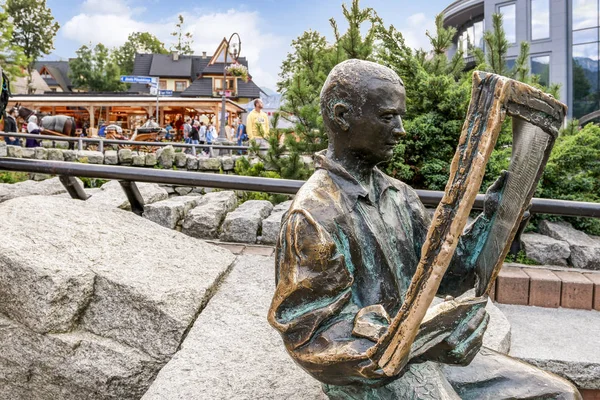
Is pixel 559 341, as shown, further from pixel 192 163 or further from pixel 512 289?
pixel 192 163

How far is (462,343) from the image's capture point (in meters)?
1.23

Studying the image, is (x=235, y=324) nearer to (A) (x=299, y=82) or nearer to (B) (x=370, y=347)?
(B) (x=370, y=347)

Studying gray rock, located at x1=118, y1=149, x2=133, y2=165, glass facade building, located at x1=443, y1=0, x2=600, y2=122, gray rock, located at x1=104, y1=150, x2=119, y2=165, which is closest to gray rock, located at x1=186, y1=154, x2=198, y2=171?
gray rock, located at x1=118, y1=149, x2=133, y2=165

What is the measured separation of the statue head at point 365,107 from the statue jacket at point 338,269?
10 centimetres

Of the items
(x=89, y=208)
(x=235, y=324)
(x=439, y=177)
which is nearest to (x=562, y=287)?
(x=439, y=177)

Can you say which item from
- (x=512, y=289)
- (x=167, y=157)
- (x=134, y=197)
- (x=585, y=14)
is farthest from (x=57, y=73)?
(x=512, y=289)

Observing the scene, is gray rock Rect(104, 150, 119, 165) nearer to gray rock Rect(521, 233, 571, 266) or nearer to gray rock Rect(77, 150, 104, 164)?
gray rock Rect(77, 150, 104, 164)

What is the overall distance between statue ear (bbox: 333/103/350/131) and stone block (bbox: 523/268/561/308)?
2143 mm

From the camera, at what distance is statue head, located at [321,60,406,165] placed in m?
1.34

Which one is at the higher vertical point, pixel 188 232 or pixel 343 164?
pixel 343 164

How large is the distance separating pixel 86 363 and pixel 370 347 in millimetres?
1593

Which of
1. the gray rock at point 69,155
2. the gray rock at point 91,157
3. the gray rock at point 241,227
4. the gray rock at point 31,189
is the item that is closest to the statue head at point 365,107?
the gray rock at point 241,227

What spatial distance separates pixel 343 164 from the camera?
1.46 m

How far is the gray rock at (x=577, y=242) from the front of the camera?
350 cm
